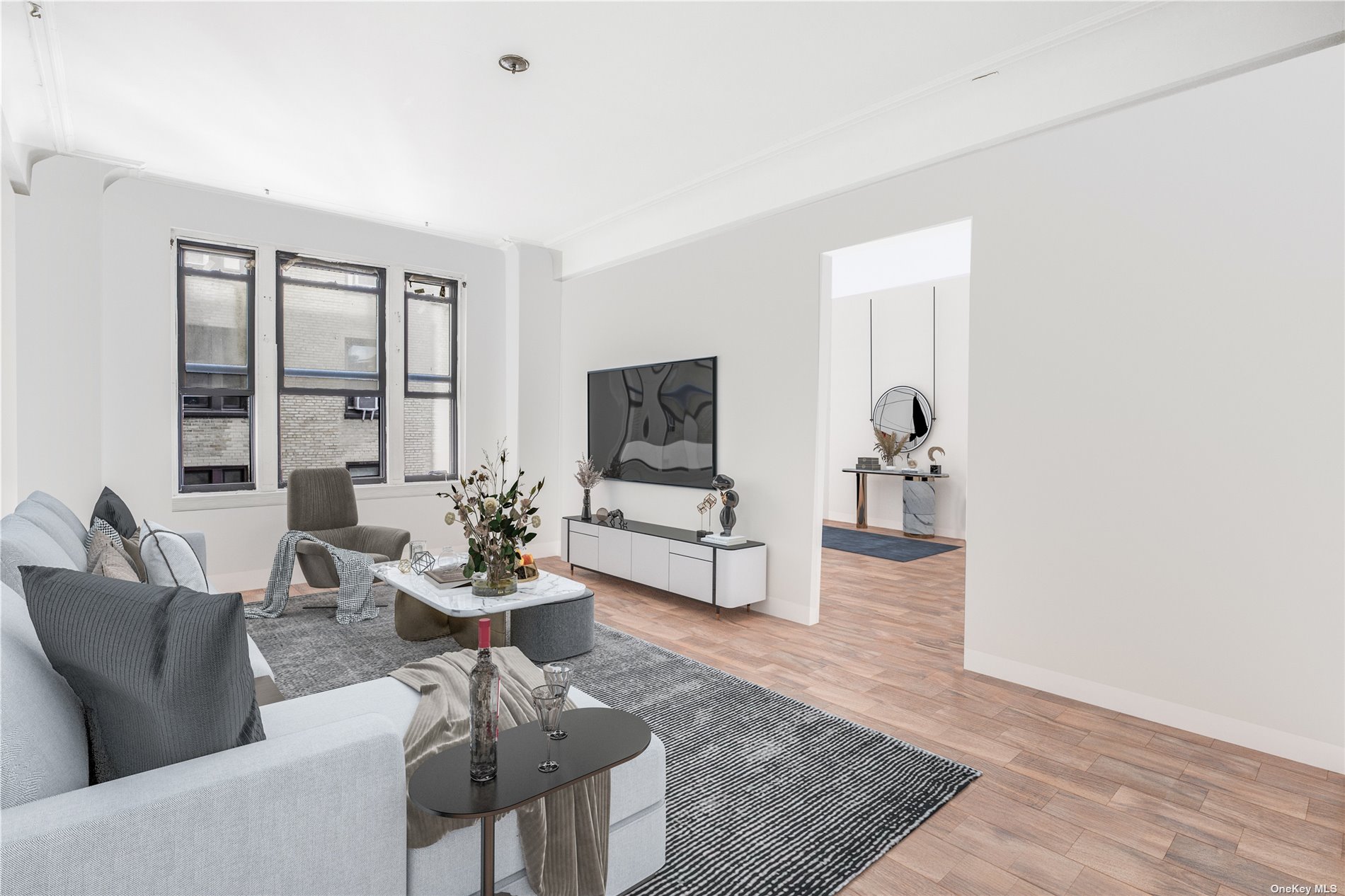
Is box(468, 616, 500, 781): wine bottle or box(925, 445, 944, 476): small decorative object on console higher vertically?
box(925, 445, 944, 476): small decorative object on console

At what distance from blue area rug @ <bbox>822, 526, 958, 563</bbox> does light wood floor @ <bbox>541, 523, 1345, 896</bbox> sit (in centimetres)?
267

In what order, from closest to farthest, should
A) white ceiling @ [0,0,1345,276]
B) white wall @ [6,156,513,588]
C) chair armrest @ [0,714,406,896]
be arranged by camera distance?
chair armrest @ [0,714,406,896]
white ceiling @ [0,0,1345,276]
white wall @ [6,156,513,588]

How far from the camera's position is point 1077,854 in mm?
2084

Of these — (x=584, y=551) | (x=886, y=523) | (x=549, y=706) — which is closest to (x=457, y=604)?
(x=549, y=706)

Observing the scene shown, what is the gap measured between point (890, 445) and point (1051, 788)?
6.17m

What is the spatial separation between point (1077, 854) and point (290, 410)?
227 inches

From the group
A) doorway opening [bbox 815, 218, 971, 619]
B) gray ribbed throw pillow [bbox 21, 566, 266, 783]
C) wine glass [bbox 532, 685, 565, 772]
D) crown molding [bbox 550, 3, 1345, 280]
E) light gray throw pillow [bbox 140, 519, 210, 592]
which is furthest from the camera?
doorway opening [bbox 815, 218, 971, 619]

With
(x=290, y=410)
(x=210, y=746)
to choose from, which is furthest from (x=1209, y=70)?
(x=290, y=410)

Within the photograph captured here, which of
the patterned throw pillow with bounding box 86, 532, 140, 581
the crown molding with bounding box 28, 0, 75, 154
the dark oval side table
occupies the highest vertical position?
the crown molding with bounding box 28, 0, 75, 154

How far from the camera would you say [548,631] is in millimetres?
3779

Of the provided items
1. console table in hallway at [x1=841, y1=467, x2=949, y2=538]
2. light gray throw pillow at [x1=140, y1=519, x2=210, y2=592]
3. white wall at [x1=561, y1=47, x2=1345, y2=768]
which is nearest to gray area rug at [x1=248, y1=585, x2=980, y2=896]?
light gray throw pillow at [x1=140, y1=519, x2=210, y2=592]

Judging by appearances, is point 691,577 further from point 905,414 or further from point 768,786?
point 905,414

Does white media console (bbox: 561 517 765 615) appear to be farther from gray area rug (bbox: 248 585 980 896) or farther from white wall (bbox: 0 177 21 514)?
white wall (bbox: 0 177 21 514)

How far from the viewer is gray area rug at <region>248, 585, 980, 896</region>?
2.03m
